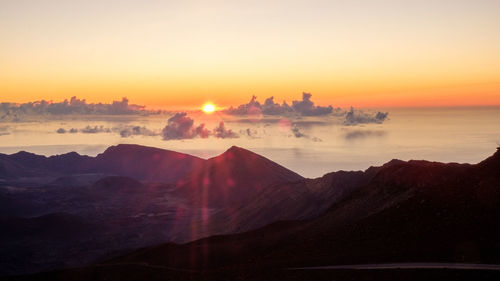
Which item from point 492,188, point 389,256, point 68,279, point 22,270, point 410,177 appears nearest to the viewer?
point 389,256

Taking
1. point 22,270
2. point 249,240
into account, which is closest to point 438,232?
point 249,240

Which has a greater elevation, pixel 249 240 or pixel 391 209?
pixel 391 209

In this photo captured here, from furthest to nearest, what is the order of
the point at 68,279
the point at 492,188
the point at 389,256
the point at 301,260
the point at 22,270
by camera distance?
the point at 22,270
the point at 68,279
the point at 492,188
the point at 301,260
the point at 389,256

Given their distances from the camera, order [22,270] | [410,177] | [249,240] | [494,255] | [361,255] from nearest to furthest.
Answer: [494,255] < [361,255] < [410,177] < [249,240] < [22,270]

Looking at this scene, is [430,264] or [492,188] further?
[492,188]

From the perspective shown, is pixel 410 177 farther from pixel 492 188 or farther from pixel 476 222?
pixel 476 222

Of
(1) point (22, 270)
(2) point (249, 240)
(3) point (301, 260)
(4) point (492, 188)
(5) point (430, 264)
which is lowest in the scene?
(1) point (22, 270)

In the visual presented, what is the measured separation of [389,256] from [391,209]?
21.3 metres

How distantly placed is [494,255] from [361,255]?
46.0 ft

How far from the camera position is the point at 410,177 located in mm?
89750

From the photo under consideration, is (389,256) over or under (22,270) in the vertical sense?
over

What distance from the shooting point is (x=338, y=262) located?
51.7m

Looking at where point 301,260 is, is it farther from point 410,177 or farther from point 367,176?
point 367,176

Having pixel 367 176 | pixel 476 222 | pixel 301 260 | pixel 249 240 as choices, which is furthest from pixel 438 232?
pixel 367 176
